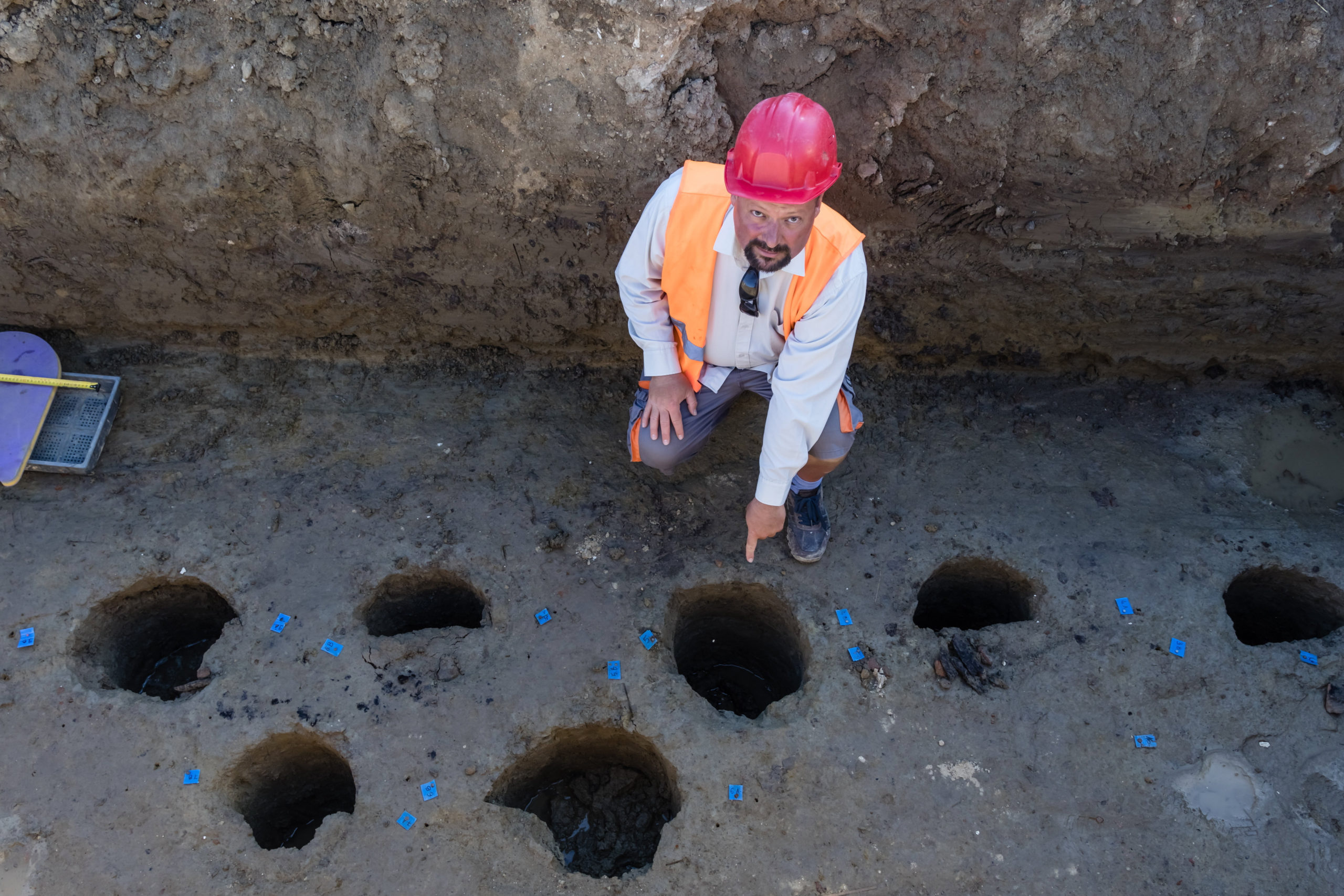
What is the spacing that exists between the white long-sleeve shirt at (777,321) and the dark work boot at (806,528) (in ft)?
1.67

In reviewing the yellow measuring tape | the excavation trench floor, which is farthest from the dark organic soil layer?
the yellow measuring tape

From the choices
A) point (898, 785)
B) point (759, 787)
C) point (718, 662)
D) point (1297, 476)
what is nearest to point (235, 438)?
point (718, 662)

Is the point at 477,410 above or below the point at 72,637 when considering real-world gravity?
above

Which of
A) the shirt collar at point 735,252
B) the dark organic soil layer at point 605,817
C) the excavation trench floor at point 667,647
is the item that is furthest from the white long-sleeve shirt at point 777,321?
the dark organic soil layer at point 605,817

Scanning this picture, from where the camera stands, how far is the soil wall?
10.1 feet

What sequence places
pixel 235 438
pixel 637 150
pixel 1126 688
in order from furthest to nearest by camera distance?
pixel 235 438, pixel 637 150, pixel 1126 688

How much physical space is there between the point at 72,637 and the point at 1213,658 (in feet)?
13.2

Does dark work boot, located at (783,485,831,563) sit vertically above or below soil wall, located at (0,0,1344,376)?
below

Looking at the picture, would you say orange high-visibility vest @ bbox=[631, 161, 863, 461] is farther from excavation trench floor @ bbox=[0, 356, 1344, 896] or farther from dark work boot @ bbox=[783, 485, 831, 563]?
excavation trench floor @ bbox=[0, 356, 1344, 896]

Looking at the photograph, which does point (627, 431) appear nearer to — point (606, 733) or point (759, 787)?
point (606, 733)

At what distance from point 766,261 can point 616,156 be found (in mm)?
1111

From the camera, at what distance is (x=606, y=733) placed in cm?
303

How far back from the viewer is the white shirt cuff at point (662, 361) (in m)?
2.95

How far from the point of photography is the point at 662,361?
9.72ft
